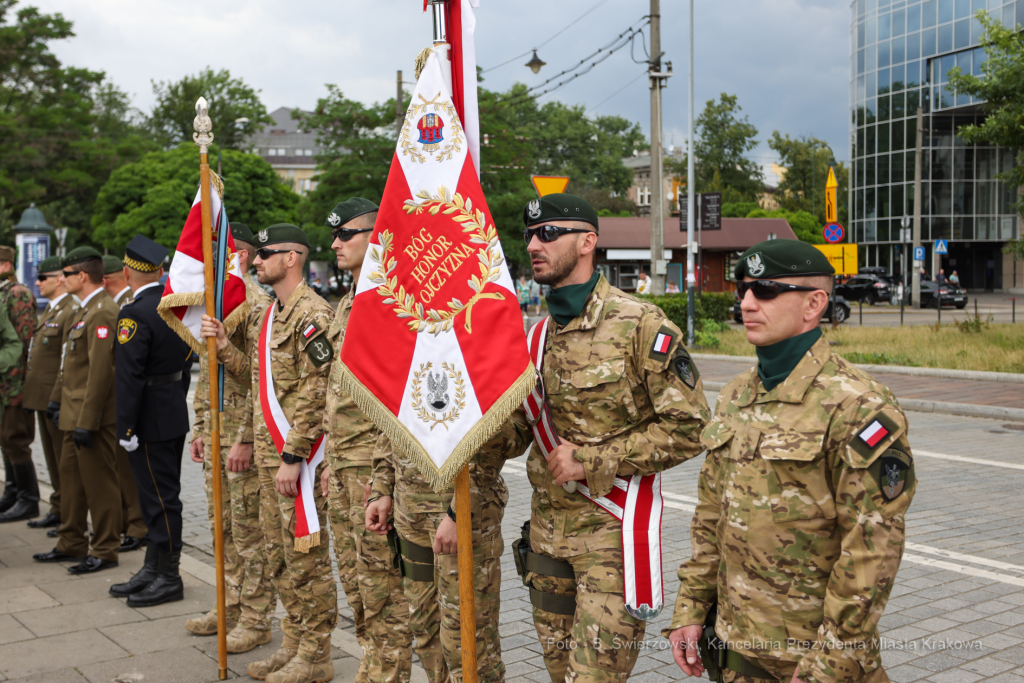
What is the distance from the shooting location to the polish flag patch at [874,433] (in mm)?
2344

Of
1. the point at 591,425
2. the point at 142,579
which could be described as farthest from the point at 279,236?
the point at 142,579

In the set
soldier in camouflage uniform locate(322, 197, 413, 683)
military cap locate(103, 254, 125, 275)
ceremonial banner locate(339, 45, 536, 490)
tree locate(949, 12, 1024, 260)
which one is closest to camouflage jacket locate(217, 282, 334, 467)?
soldier in camouflage uniform locate(322, 197, 413, 683)

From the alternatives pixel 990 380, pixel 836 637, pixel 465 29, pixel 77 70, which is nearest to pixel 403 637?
pixel 836 637

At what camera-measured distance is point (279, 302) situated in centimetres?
490

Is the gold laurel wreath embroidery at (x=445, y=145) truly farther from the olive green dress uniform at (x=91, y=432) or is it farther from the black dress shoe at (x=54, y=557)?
the black dress shoe at (x=54, y=557)

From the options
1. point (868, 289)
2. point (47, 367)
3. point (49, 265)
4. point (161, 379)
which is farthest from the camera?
point (868, 289)

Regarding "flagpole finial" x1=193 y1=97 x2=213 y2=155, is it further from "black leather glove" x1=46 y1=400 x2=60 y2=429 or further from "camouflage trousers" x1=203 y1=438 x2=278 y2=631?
"black leather glove" x1=46 y1=400 x2=60 y2=429

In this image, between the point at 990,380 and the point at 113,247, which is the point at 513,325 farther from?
the point at 113,247

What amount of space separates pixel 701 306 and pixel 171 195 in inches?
1047

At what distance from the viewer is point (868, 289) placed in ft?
146

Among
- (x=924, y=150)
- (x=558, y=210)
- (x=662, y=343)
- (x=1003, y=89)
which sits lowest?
(x=662, y=343)

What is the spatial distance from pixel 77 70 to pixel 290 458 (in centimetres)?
5269

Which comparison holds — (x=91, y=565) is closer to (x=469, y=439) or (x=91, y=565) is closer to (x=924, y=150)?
(x=469, y=439)

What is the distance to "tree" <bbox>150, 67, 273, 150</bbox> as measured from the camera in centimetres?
6044
